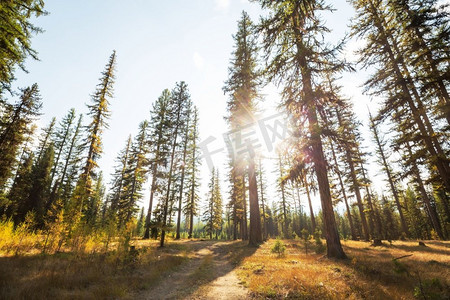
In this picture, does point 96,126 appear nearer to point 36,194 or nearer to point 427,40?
point 36,194

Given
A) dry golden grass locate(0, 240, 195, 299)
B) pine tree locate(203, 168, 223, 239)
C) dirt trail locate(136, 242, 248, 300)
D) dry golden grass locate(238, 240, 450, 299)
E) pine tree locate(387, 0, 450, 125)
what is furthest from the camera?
pine tree locate(203, 168, 223, 239)

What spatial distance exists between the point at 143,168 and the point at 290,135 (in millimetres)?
20239

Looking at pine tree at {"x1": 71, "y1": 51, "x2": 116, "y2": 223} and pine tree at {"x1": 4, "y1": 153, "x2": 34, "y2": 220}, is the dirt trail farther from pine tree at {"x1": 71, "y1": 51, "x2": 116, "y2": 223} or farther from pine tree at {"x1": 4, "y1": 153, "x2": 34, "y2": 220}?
pine tree at {"x1": 4, "y1": 153, "x2": 34, "y2": 220}

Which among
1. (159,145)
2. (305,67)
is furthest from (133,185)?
(305,67)

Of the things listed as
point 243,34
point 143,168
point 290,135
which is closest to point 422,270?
point 290,135

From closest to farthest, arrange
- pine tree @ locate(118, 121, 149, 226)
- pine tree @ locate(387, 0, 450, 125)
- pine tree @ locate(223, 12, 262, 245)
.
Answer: pine tree @ locate(387, 0, 450, 125) < pine tree @ locate(223, 12, 262, 245) < pine tree @ locate(118, 121, 149, 226)

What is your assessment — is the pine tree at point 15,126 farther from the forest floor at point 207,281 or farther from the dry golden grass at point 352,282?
the dry golden grass at point 352,282

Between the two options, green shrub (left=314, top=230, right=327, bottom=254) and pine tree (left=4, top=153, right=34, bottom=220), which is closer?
green shrub (left=314, top=230, right=327, bottom=254)

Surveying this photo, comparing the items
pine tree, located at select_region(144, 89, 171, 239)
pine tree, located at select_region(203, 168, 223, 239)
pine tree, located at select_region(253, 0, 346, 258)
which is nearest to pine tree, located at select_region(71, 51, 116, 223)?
pine tree, located at select_region(144, 89, 171, 239)

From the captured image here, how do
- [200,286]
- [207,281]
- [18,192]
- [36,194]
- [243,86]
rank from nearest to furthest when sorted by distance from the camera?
[200,286] < [207,281] < [243,86] < [36,194] < [18,192]

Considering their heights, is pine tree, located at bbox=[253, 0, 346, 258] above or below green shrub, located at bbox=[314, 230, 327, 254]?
above

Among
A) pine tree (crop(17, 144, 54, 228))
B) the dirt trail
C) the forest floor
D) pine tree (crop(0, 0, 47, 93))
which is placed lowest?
the dirt trail

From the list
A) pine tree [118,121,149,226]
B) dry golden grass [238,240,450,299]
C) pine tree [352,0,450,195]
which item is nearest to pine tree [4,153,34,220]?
pine tree [118,121,149,226]

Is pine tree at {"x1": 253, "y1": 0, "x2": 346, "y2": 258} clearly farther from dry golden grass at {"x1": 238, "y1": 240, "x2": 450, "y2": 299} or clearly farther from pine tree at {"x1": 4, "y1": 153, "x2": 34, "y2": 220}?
pine tree at {"x1": 4, "y1": 153, "x2": 34, "y2": 220}
